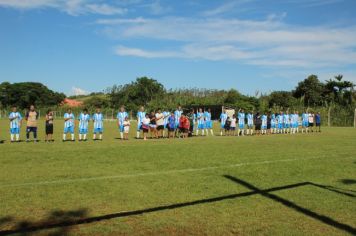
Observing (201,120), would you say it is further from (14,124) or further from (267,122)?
(14,124)

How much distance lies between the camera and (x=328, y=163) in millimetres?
13688

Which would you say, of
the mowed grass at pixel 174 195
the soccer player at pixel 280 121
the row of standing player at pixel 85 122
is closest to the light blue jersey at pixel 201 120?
the row of standing player at pixel 85 122

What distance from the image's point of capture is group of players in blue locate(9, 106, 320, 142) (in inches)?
903

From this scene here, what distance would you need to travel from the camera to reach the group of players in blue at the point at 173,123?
75.3 ft

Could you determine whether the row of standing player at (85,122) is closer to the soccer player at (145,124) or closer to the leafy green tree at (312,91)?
the soccer player at (145,124)

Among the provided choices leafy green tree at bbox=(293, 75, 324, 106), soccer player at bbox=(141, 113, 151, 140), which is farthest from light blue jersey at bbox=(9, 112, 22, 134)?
leafy green tree at bbox=(293, 75, 324, 106)

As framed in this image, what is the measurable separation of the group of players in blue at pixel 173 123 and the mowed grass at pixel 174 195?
8.56 metres

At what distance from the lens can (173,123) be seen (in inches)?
1023

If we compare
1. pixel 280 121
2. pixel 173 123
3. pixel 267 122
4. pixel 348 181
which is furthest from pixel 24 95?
pixel 348 181

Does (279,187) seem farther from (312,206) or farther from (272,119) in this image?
(272,119)

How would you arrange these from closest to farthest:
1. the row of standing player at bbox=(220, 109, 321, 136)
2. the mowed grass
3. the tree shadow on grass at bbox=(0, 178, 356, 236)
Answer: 1. the tree shadow on grass at bbox=(0, 178, 356, 236)
2. the mowed grass
3. the row of standing player at bbox=(220, 109, 321, 136)

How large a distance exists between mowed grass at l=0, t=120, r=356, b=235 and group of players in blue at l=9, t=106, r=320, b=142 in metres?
→ 8.56

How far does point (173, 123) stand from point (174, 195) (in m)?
17.4

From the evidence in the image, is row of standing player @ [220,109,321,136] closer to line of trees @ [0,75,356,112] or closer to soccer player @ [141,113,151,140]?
soccer player @ [141,113,151,140]
